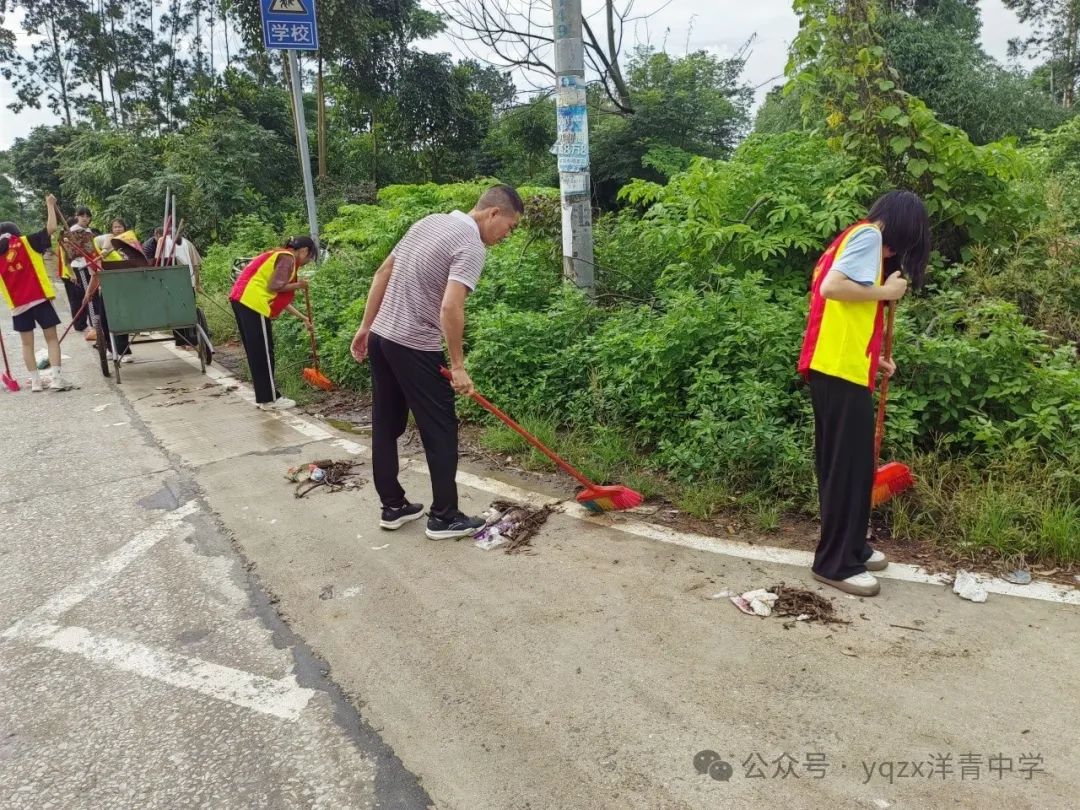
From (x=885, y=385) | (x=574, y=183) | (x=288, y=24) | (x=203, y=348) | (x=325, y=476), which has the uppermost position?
(x=288, y=24)

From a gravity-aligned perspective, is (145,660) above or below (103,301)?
below

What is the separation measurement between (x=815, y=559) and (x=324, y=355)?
5697 mm

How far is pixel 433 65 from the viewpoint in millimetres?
20656

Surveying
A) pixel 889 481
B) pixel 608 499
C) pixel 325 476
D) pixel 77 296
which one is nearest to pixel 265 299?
pixel 325 476

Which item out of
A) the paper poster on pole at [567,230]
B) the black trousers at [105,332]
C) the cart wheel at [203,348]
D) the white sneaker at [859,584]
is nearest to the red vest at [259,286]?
the cart wheel at [203,348]

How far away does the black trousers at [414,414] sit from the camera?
383cm

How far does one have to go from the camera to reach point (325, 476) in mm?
4918

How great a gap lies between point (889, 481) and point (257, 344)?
5402 mm

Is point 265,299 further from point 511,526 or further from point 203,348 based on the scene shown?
point 511,526

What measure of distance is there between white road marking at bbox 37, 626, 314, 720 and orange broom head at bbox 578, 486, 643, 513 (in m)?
1.87

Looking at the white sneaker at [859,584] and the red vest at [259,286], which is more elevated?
the red vest at [259,286]

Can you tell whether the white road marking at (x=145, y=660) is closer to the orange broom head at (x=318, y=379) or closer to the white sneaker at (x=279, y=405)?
the white sneaker at (x=279, y=405)

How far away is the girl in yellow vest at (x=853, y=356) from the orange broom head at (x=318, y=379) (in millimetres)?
5171

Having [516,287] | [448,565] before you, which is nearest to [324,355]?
[516,287]
